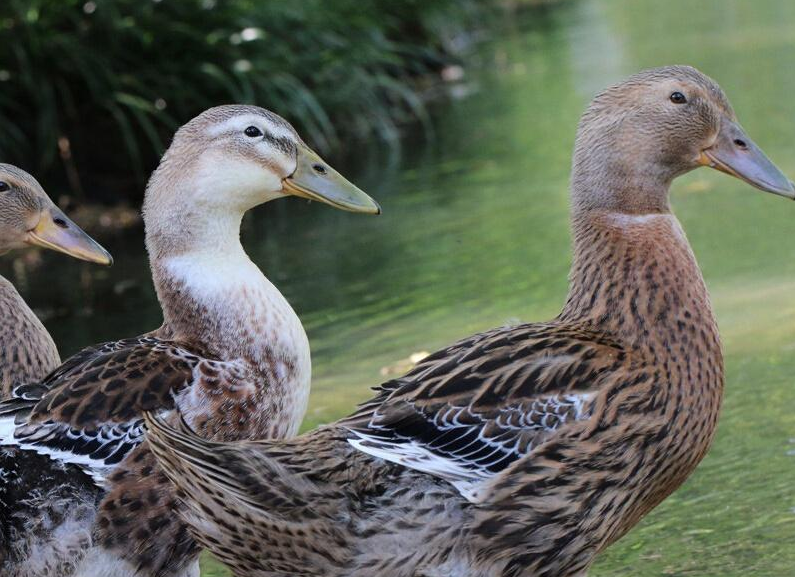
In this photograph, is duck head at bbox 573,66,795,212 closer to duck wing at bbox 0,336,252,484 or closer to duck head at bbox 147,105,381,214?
duck head at bbox 147,105,381,214

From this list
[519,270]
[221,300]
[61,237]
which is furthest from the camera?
[519,270]

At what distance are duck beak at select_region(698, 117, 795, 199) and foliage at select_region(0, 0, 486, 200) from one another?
699cm

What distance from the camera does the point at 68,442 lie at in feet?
15.4

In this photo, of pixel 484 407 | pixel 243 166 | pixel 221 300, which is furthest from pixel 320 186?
pixel 484 407

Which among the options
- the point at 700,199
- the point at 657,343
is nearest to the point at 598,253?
the point at 657,343

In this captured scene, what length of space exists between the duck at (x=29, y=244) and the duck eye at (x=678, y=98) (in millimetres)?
2372

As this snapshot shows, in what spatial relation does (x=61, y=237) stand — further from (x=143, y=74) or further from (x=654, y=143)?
(x=143, y=74)

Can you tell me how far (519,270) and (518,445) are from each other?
15.9 feet

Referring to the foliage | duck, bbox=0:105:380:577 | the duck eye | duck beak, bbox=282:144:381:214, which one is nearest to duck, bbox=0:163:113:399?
duck, bbox=0:105:380:577

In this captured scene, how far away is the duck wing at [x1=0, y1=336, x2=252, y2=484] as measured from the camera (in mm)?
4707

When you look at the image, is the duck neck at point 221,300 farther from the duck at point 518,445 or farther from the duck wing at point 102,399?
the duck at point 518,445

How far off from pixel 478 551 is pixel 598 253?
114 cm

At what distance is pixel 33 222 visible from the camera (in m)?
6.15

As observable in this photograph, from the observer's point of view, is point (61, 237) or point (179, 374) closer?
point (179, 374)
